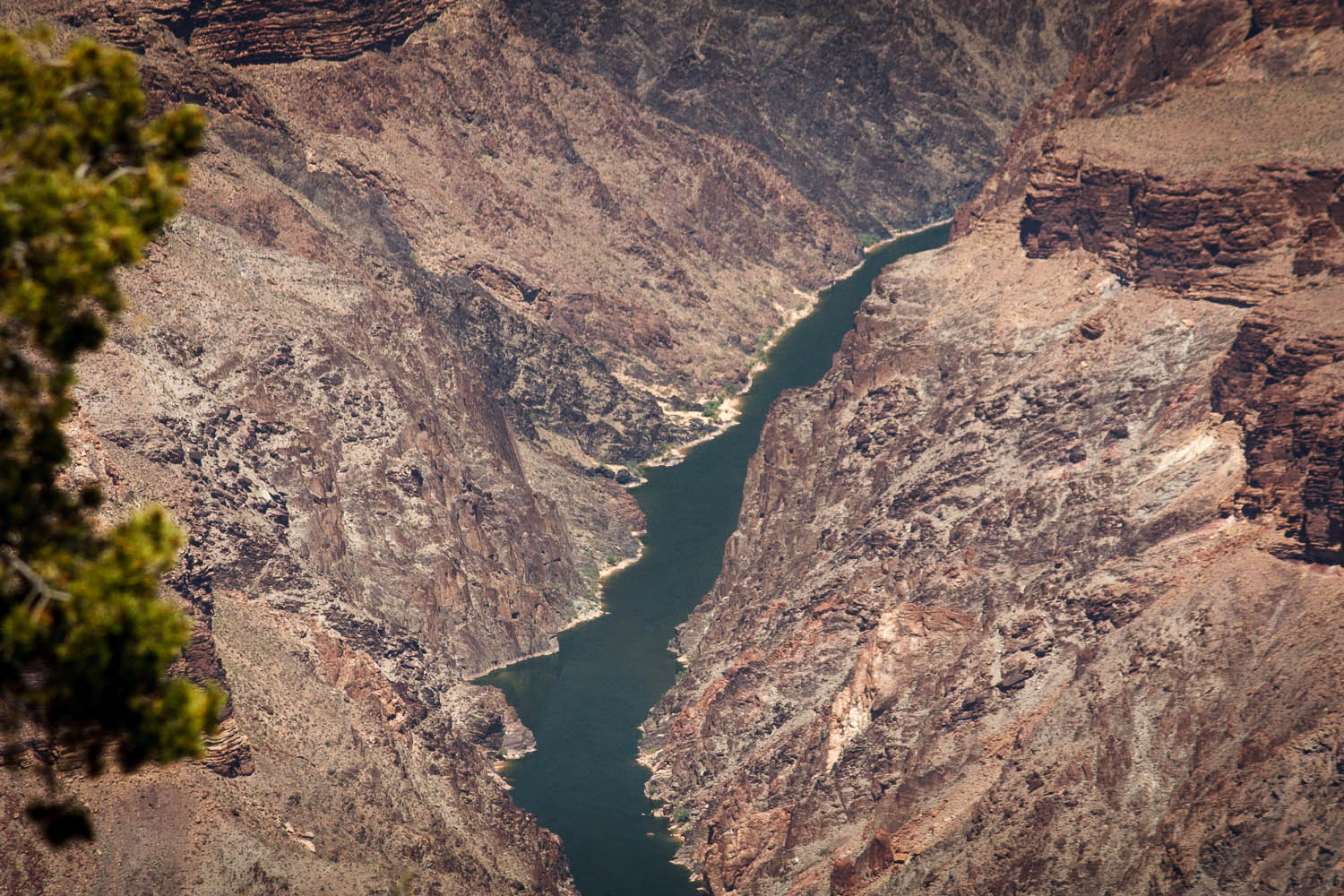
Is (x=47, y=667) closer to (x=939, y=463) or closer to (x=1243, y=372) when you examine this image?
(x=1243, y=372)

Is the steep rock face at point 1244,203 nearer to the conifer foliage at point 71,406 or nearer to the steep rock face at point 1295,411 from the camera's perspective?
the steep rock face at point 1295,411

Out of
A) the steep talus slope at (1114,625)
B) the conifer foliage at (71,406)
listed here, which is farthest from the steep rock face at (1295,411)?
the conifer foliage at (71,406)

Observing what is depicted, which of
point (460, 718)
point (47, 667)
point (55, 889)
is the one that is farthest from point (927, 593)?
point (47, 667)

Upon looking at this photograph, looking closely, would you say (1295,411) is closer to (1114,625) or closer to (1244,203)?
(1114,625)

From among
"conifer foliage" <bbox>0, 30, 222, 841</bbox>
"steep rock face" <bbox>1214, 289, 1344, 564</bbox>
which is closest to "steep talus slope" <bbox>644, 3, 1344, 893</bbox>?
"steep rock face" <bbox>1214, 289, 1344, 564</bbox>

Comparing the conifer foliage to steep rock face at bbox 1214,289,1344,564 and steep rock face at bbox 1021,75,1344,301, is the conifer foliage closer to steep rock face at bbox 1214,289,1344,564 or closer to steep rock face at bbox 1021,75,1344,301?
steep rock face at bbox 1214,289,1344,564
